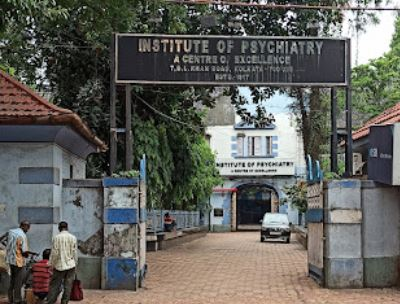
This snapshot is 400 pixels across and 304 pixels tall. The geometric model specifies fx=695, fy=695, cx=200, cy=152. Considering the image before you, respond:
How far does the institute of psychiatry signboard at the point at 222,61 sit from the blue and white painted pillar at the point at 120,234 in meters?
2.35

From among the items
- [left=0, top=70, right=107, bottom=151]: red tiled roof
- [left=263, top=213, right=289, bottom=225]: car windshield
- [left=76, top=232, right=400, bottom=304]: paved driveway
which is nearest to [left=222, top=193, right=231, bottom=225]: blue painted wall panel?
[left=263, top=213, right=289, bottom=225]: car windshield

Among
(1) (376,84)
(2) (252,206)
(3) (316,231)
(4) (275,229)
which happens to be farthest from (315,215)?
(2) (252,206)

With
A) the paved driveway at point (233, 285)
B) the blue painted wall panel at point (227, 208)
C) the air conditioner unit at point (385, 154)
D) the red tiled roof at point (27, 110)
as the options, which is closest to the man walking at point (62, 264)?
the paved driveway at point (233, 285)

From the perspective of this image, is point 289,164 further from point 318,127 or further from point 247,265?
point 247,265

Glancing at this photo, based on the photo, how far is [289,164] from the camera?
147ft

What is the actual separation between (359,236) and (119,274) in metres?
4.64

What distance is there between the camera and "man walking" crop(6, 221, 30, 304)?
35.7 ft

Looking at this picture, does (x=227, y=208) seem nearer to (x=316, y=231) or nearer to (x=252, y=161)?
(x=252, y=161)

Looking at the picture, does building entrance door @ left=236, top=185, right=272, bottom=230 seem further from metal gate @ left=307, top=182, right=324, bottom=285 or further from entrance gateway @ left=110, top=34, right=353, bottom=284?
entrance gateway @ left=110, top=34, right=353, bottom=284

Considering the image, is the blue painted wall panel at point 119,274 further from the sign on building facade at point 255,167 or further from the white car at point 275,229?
the sign on building facade at point 255,167

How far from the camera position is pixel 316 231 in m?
14.5

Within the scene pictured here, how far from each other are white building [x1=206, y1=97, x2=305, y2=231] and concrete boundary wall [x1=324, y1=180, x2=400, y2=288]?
99.9 feet

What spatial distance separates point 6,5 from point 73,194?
5176mm

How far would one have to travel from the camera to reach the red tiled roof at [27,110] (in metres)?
11.3
